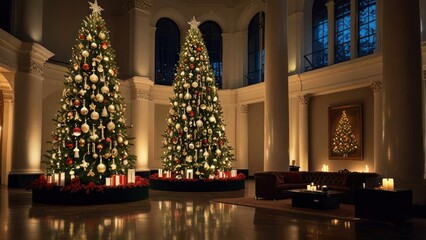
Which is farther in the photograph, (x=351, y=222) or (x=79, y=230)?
(x=351, y=222)

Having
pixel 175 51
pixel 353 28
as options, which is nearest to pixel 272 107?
pixel 353 28

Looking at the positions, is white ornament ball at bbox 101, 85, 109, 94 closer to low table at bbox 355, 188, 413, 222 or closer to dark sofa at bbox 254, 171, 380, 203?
dark sofa at bbox 254, 171, 380, 203

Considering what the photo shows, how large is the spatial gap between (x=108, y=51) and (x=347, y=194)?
731 cm

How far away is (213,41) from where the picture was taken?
24438mm

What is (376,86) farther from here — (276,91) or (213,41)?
(213,41)

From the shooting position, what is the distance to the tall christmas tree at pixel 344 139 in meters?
17.4

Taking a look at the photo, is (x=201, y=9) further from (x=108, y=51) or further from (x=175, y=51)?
(x=108, y=51)

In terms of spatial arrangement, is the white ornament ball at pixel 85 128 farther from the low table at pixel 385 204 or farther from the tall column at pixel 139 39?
the tall column at pixel 139 39

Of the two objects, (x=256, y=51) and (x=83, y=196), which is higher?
(x=256, y=51)

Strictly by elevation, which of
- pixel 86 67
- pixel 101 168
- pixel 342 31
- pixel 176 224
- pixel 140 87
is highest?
pixel 342 31

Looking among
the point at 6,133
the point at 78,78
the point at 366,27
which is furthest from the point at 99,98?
the point at 366,27

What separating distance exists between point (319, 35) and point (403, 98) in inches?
455

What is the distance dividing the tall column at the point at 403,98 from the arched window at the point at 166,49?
15238 millimetres

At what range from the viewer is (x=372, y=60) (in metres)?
16.0
